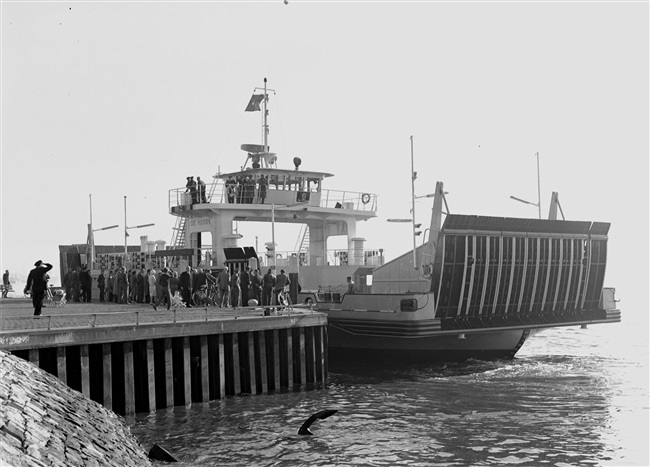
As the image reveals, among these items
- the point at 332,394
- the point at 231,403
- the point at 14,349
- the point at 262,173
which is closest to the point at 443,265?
the point at 332,394

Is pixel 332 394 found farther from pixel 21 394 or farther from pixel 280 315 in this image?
pixel 21 394

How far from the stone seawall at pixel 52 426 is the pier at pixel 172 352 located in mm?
885

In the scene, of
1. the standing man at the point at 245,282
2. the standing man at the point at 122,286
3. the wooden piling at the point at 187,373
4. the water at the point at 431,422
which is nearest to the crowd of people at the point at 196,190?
the standing man at the point at 122,286

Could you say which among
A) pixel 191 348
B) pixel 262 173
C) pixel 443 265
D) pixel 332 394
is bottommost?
pixel 332 394

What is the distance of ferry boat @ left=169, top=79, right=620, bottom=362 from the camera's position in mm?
23641

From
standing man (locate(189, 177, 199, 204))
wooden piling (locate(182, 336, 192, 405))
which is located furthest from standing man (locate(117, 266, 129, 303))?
wooden piling (locate(182, 336, 192, 405))

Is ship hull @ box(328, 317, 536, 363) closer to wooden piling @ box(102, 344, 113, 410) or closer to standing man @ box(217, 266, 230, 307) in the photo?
standing man @ box(217, 266, 230, 307)

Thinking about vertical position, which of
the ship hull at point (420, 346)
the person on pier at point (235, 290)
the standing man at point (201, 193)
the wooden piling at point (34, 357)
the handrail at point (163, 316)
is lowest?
the ship hull at point (420, 346)

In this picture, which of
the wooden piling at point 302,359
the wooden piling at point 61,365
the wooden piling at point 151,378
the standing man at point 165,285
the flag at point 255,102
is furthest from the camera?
the flag at point 255,102

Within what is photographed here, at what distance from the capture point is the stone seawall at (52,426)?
8.82m

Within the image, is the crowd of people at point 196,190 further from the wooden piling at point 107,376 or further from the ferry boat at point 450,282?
the wooden piling at point 107,376

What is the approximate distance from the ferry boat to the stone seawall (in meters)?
10.9

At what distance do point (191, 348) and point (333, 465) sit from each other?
6.12m

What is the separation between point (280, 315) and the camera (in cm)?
2031
